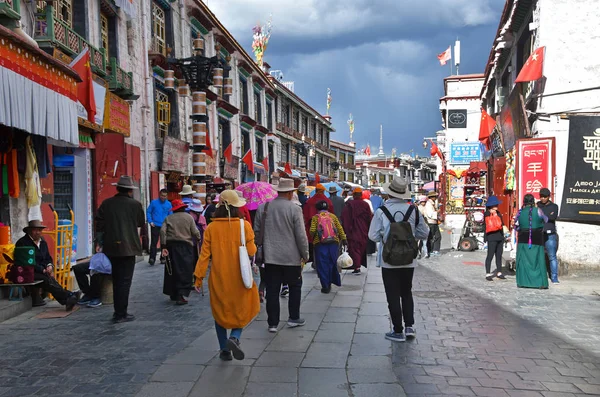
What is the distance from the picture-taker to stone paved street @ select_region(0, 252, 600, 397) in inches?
170

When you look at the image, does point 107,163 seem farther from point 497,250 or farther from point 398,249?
point 398,249

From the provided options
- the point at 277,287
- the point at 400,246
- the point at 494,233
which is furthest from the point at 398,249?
the point at 494,233

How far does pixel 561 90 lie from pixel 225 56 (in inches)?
658

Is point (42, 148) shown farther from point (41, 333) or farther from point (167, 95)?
point (167, 95)

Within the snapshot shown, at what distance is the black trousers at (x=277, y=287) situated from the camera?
608 centimetres

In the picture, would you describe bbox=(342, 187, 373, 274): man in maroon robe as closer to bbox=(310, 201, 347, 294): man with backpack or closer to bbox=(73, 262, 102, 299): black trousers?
bbox=(310, 201, 347, 294): man with backpack

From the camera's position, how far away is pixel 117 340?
5.83 metres

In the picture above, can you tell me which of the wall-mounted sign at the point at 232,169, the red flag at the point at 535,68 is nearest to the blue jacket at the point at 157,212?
the red flag at the point at 535,68

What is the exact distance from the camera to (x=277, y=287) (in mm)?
6180

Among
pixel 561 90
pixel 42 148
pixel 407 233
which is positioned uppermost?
pixel 561 90

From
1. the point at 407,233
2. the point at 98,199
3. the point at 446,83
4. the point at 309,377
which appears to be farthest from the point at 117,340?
the point at 446,83

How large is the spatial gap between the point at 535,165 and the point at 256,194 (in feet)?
20.1

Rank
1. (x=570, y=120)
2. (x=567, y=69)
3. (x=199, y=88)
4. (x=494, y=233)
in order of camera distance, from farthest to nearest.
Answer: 1. (x=199, y=88)
2. (x=567, y=69)
3. (x=570, y=120)
4. (x=494, y=233)

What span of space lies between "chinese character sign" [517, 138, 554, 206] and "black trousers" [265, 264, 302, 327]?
7.62 metres
